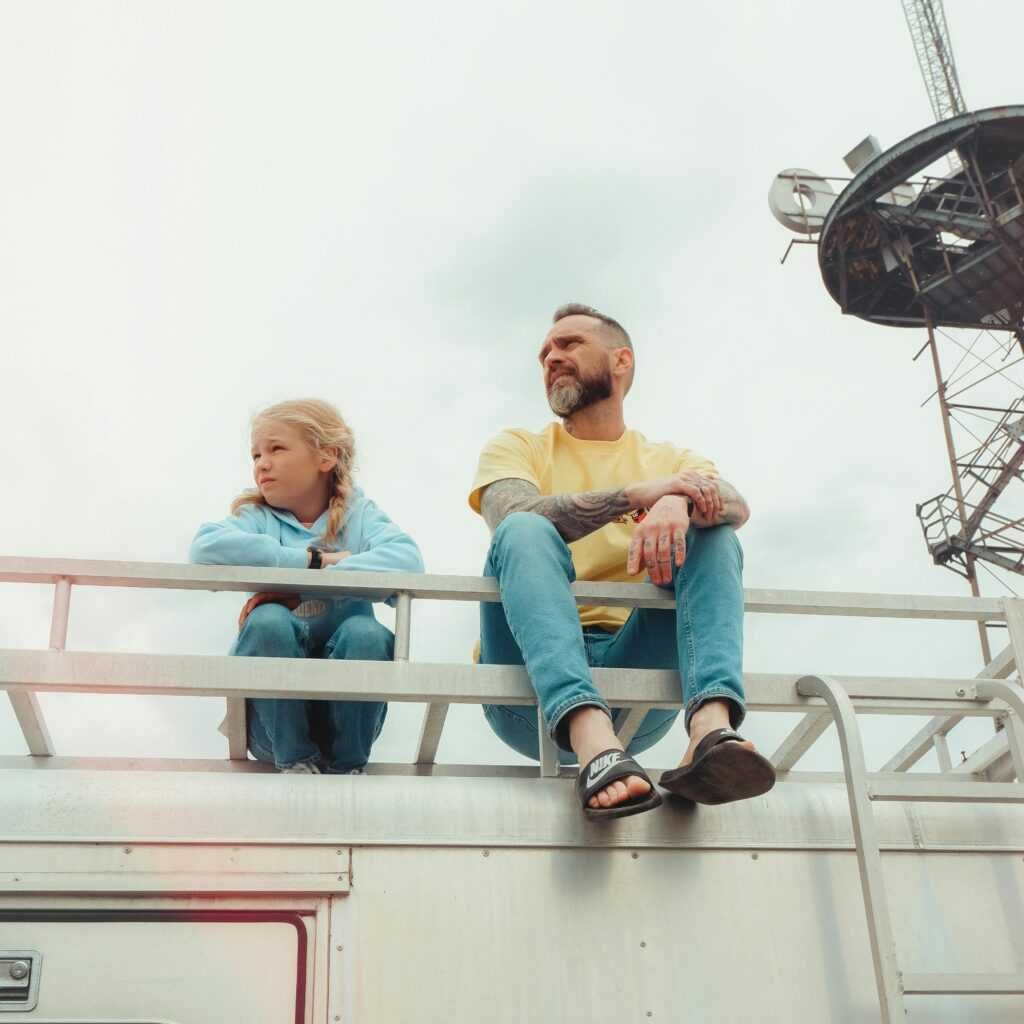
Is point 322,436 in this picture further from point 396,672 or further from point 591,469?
point 396,672

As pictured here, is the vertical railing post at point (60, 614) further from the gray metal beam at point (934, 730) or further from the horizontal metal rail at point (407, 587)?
the gray metal beam at point (934, 730)

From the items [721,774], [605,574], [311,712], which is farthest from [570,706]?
[605,574]

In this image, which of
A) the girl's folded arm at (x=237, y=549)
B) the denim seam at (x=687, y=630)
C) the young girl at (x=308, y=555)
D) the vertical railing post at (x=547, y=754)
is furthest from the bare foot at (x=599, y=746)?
the girl's folded arm at (x=237, y=549)

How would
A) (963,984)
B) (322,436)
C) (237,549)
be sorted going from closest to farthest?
(963,984) → (237,549) → (322,436)

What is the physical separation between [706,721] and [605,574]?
2.89 ft

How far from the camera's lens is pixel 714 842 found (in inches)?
93.7

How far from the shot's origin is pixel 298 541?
3371mm

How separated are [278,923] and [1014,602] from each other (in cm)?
193

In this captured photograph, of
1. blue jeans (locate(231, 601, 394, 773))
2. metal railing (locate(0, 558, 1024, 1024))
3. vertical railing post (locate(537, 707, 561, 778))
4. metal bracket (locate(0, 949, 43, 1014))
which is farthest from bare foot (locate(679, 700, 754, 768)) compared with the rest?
metal bracket (locate(0, 949, 43, 1014))

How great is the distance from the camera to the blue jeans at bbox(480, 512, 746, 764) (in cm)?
257

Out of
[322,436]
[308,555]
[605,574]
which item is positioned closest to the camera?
[308,555]

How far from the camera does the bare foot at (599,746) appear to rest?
7.51 ft

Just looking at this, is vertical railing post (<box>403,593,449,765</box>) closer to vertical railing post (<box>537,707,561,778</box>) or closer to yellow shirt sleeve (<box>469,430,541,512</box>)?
vertical railing post (<box>537,707,561,778</box>)

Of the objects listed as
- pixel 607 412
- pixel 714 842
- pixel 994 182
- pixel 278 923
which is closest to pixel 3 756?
pixel 278 923
